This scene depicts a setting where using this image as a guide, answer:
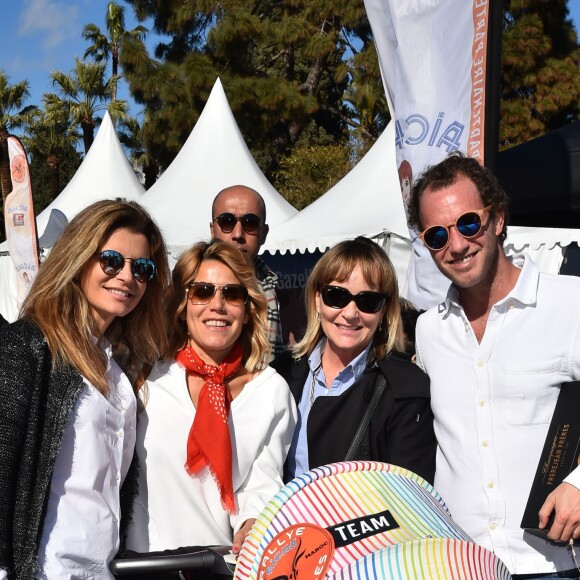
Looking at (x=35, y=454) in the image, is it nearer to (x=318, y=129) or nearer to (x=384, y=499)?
(x=384, y=499)

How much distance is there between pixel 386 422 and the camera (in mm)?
2449

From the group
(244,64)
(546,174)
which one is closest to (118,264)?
(546,174)

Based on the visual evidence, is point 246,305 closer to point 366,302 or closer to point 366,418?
point 366,302

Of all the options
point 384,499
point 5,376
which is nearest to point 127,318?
point 5,376

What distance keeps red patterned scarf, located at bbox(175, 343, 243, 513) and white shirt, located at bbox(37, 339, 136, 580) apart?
24 centimetres

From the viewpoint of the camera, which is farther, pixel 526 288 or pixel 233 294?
pixel 233 294

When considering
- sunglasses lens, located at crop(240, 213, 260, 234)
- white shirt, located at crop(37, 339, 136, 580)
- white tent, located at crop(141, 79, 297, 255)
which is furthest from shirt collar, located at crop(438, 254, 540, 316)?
white tent, located at crop(141, 79, 297, 255)

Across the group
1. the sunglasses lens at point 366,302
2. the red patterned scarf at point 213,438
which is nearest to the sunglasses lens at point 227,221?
the sunglasses lens at point 366,302

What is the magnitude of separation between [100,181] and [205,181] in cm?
334

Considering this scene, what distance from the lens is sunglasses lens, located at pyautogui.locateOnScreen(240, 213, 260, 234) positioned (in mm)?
4586

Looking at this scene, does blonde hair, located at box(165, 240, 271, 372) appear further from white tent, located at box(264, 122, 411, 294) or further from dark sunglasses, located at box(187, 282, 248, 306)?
white tent, located at box(264, 122, 411, 294)

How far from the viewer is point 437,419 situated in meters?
2.32

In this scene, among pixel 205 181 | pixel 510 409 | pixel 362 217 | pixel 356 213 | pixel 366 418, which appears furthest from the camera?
pixel 205 181

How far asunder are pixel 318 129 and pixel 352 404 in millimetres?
25772
